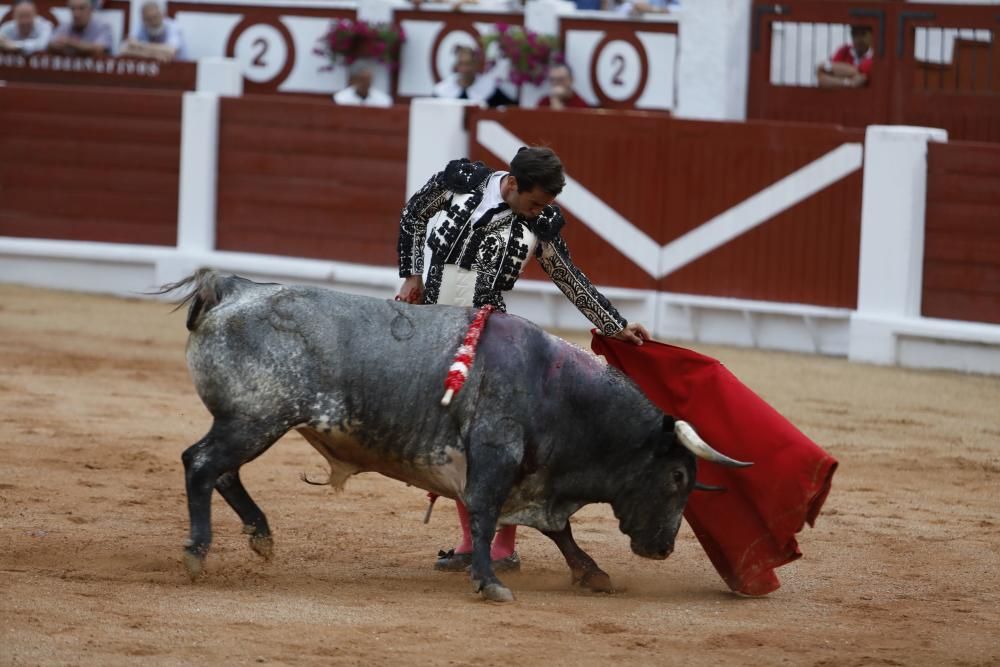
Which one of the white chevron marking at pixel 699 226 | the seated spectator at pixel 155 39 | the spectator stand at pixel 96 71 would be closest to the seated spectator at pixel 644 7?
the white chevron marking at pixel 699 226

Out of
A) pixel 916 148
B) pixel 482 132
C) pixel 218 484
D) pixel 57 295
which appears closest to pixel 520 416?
pixel 218 484

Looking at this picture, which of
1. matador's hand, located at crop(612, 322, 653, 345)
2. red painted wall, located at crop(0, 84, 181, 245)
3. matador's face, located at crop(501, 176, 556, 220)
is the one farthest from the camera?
red painted wall, located at crop(0, 84, 181, 245)

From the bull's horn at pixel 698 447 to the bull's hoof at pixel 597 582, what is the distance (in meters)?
0.41

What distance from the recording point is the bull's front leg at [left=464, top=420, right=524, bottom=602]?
3846 mm

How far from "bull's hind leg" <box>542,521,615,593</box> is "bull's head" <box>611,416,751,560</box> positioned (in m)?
0.13

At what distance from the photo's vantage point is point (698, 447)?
386cm

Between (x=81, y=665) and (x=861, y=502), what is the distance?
3.02 metres

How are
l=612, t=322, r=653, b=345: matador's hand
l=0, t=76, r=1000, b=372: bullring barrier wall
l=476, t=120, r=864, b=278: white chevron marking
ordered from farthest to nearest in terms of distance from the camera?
l=476, t=120, r=864, b=278: white chevron marking → l=0, t=76, r=1000, b=372: bullring barrier wall → l=612, t=322, r=653, b=345: matador's hand

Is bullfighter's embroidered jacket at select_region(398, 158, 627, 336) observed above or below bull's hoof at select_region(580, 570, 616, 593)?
above

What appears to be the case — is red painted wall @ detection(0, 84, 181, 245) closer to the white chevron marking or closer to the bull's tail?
the white chevron marking

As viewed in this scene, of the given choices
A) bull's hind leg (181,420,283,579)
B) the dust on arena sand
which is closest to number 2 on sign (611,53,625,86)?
the dust on arena sand

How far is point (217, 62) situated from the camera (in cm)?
1048

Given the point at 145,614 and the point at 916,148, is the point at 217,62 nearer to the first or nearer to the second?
the point at 916,148

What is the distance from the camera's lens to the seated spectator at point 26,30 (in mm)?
11141
